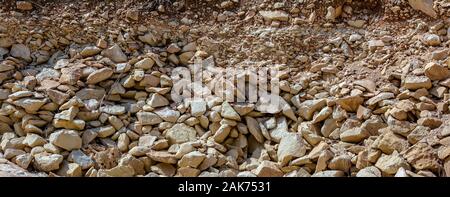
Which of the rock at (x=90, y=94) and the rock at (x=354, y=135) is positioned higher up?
the rock at (x=90, y=94)

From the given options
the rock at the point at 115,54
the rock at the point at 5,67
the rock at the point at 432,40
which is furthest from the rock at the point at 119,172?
the rock at the point at 432,40

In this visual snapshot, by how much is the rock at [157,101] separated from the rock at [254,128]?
53cm

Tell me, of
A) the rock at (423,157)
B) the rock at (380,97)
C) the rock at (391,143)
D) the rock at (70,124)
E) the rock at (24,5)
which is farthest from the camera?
the rock at (24,5)

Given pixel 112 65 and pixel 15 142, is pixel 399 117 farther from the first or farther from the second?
pixel 15 142

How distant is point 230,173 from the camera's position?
2.44 meters

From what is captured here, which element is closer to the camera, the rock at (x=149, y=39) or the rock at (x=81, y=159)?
the rock at (x=81, y=159)

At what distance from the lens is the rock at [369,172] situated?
2.26 m

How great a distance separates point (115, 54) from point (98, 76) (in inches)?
8.9

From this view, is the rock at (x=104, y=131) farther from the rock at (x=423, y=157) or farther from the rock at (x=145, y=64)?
the rock at (x=423, y=157)

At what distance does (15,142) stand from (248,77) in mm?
1428

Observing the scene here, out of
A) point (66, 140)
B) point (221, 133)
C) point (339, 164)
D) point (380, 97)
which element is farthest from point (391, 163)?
point (66, 140)

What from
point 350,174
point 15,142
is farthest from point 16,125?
point 350,174

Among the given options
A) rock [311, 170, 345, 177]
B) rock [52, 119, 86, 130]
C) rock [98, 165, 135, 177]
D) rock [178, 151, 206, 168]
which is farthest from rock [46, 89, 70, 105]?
rock [311, 170, 345, 177]

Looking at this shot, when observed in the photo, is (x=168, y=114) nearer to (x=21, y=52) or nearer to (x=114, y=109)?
(x=114, y=109)
